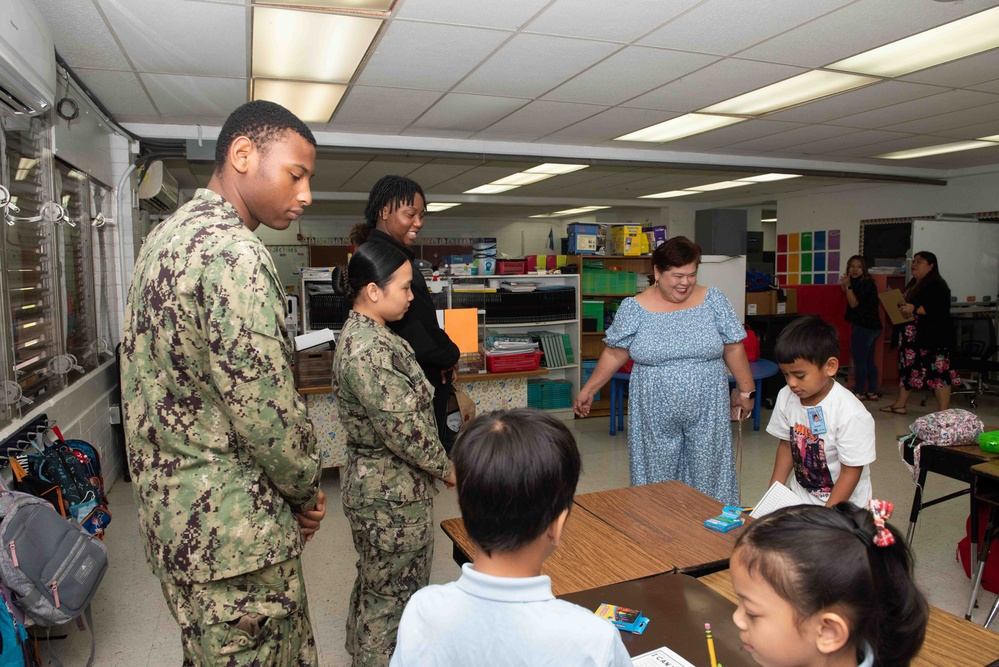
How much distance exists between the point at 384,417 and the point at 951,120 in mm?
6266

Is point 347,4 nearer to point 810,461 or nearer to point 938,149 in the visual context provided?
point 810,461

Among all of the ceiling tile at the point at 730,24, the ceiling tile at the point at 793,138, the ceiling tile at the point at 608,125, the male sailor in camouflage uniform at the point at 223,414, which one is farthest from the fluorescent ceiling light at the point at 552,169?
the male sailor in camouflage uniform at the point at 223,414

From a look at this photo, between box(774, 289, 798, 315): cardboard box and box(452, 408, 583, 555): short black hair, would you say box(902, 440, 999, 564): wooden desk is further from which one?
box(774, 289, 798, 315): cardboard box

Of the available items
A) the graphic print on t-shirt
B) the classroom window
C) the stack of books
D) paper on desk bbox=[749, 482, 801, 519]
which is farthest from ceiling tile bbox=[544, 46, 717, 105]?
the classroom window

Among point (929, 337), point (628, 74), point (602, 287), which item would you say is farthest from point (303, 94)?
point (929, 337)

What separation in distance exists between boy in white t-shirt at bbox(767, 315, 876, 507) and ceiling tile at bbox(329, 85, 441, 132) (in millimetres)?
3474

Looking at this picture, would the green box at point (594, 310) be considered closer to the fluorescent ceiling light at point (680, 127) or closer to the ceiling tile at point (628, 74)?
the fluorescent ceiling light at point (680, 127)

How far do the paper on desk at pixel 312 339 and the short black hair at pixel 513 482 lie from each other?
354 centimetres

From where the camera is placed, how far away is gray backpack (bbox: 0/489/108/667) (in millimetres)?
1974

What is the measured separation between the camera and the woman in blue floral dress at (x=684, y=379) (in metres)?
2.69

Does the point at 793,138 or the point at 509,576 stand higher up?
the point at 793,138

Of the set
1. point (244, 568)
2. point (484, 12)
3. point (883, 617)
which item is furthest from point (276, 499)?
point (484, 12)

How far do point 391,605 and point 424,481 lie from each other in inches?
16.5

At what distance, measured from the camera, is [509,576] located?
3.14 ft
